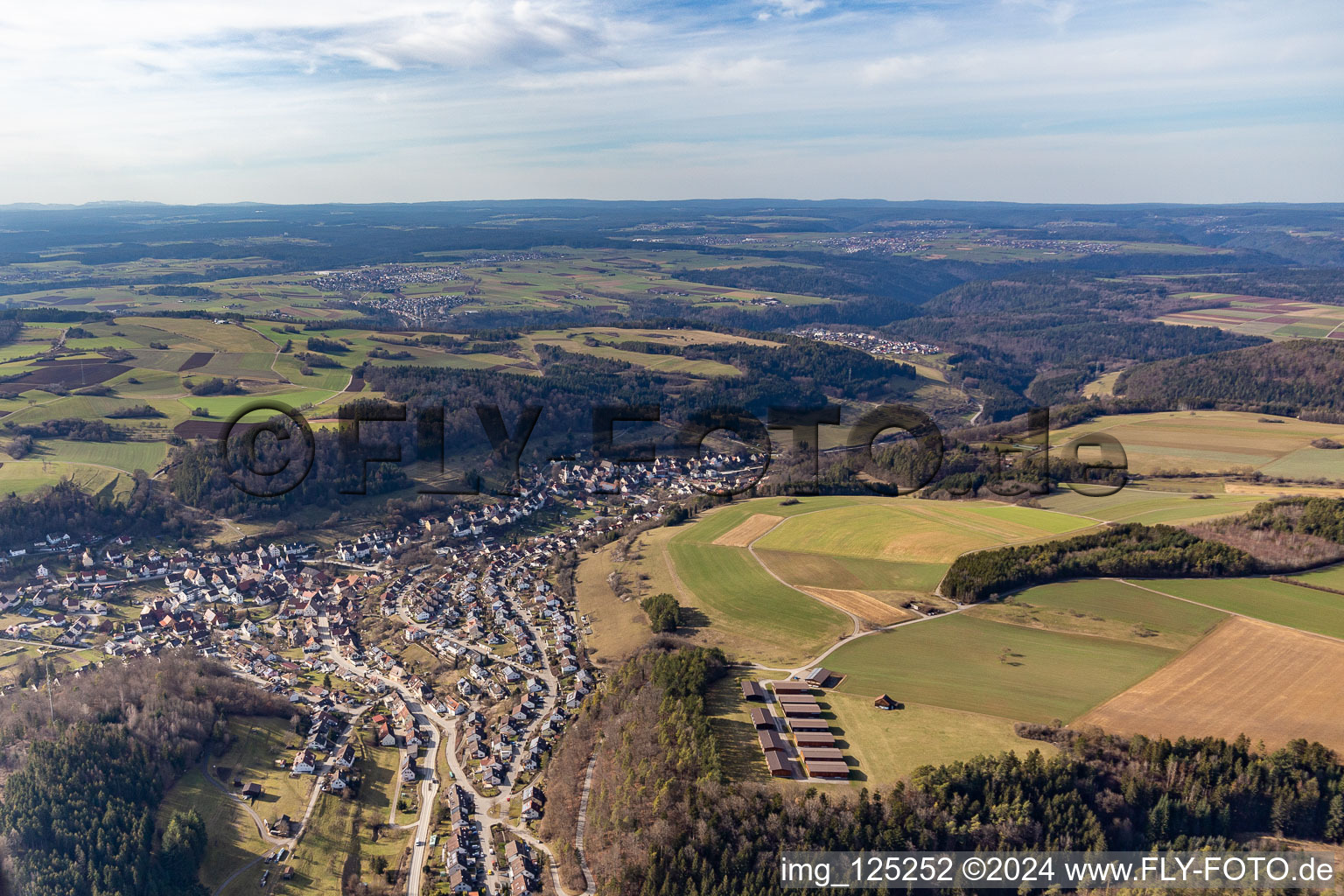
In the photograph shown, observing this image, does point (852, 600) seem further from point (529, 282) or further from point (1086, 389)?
point (529, 282)

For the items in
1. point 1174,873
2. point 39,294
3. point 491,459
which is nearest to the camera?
point 1174,873

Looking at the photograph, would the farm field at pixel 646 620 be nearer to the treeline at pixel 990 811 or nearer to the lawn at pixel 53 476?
the treeline at pixel 990 811

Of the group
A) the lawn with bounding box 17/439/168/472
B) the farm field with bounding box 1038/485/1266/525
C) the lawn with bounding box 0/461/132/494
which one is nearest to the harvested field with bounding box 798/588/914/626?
the farm field with bounding box 1038/485/1266/525

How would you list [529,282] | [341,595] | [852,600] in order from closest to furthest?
[852,600], [341,595], [529,282]

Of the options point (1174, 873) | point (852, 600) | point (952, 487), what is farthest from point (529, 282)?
point (1174, 873)

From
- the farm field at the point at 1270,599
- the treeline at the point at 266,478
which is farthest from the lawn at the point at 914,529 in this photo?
the treeline at the point at 266,478

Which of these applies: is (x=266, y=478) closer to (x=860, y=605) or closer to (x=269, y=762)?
(x=269, y=762)
